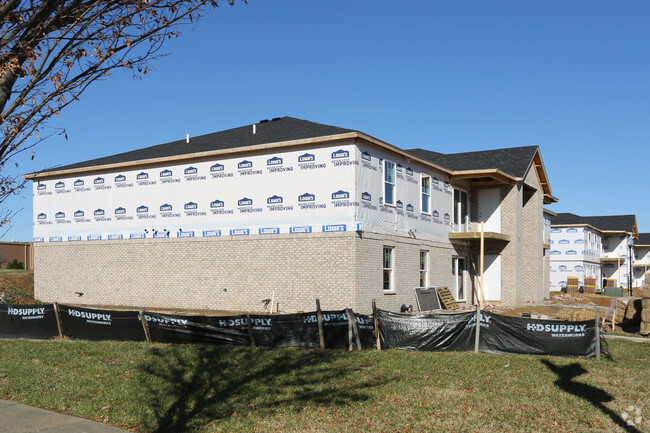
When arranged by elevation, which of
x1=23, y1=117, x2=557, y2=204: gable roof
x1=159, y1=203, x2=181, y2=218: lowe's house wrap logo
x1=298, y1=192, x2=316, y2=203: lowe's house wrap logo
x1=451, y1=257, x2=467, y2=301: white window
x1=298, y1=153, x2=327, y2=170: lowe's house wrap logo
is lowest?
x1=451, y1=257, x2=467, y2=301: white window

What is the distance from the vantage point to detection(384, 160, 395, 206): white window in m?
24.3

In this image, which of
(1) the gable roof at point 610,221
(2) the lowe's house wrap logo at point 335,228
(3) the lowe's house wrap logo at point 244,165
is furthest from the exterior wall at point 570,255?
(3) the lowe's house wrap logo at point 244,165

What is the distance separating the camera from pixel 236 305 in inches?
953

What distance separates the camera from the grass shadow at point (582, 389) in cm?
931

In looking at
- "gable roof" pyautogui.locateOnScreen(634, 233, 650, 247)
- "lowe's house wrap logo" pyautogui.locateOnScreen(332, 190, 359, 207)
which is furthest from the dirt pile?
"gable roof" pyautogui.locateOnScreen(634, 233, 650, 247)

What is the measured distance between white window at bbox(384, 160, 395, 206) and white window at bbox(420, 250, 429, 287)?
12.8ft

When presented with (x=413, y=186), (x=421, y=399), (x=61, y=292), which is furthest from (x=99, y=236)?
(x=421, y=399)

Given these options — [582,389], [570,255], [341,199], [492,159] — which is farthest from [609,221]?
[582,389]

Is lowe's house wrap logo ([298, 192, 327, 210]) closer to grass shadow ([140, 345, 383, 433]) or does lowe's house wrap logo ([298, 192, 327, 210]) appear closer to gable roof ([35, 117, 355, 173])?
gable roof ([35, 117, 355, 173])

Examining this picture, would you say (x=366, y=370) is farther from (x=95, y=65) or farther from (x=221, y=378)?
(x=95, y=65)

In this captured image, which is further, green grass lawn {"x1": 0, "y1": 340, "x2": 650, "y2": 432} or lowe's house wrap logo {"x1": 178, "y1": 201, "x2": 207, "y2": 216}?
lowe's house wrap logo {"x1": 178, "y1": 201, "x2": 207, "y2": 216}

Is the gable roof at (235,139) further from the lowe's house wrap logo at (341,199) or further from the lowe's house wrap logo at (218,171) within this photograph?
the lowe's house wrap logo at (341,199)

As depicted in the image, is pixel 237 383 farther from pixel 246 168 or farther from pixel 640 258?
pixel 640 258

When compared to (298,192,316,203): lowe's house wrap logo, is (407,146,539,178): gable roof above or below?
above
